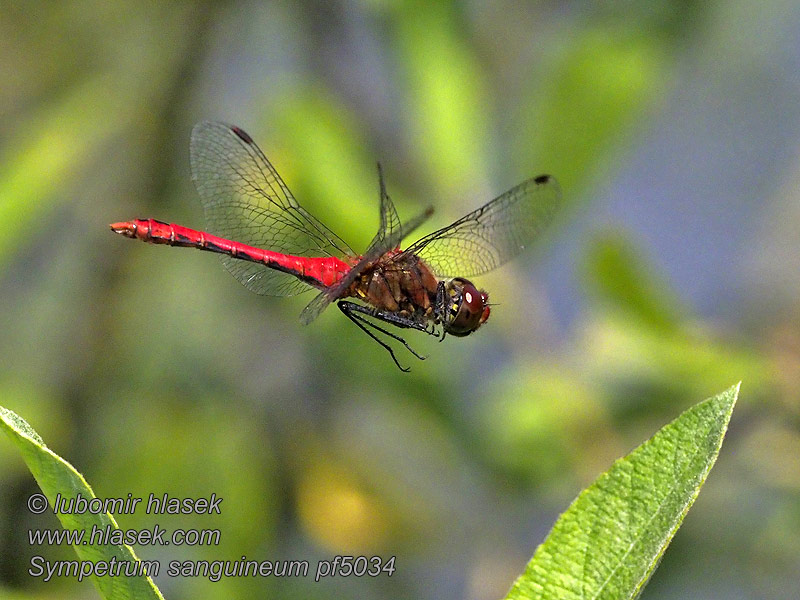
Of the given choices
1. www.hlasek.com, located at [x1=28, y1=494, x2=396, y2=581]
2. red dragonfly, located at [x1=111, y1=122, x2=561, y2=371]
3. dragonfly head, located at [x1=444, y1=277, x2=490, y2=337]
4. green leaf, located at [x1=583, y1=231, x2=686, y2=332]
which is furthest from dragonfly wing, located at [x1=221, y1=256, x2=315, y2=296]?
green leaf, located at [x1=583, y1=231, x2=686, y2=332]

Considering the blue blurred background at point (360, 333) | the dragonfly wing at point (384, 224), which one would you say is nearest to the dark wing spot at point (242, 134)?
the blue blurred background at point (360, 333)

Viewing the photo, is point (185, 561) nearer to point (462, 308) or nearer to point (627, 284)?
point (462, 308)

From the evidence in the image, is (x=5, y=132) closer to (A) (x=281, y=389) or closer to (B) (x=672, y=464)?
(A) (x=281, y=389)

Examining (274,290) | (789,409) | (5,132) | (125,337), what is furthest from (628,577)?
(5,132)

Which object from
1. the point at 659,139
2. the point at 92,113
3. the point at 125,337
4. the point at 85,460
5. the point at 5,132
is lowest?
the point at 85,460

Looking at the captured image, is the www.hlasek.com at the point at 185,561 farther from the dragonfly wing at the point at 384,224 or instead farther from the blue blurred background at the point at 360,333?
the dragonfly wing at the point at 384,224

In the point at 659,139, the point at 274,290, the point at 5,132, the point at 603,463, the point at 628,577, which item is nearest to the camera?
the point at 628,577

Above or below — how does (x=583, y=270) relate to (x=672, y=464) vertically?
above
